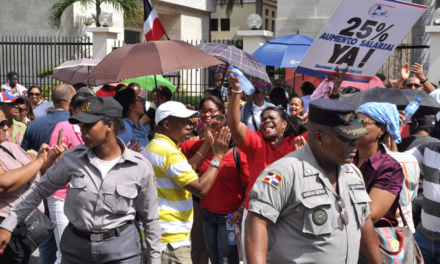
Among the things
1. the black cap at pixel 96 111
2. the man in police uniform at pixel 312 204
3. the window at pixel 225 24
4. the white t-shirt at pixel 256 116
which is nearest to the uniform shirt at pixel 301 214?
the man in police uniform at pixel 312 204

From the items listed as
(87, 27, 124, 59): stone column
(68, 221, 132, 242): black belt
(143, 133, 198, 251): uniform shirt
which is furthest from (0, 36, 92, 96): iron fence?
(68, 221, 132, 242): black belt

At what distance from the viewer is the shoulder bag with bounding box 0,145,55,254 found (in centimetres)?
375

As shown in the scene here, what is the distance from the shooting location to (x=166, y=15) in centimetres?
3647

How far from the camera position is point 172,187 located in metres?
4.09

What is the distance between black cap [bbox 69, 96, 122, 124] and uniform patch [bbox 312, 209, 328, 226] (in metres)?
1.66

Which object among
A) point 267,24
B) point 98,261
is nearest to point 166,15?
point 267,24

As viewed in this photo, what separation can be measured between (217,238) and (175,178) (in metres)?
1.04

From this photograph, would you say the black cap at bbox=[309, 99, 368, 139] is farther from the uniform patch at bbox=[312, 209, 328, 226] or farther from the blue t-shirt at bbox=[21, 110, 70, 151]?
the blue t-shirt at bbox=[21, 110, 70, 151]

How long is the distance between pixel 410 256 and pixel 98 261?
2.12 meters

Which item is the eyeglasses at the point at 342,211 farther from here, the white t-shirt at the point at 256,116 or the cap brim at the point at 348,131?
the white t-shirt at the point at 256,116

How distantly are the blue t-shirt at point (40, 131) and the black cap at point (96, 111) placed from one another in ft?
6.64

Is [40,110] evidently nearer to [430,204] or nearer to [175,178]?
[175,178]

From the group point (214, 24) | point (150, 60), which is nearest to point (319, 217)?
point (150, 60)

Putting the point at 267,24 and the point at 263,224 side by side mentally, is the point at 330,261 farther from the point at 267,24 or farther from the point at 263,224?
the point at 267,24
